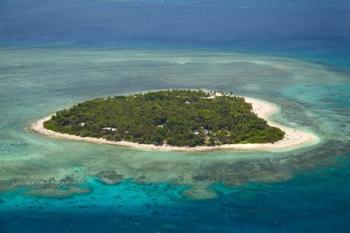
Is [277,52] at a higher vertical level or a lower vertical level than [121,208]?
higher

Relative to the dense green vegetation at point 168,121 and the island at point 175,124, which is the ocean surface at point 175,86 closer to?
the island at point 175,124

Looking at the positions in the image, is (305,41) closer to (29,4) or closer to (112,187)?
(112,187)

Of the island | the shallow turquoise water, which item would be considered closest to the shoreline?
the island

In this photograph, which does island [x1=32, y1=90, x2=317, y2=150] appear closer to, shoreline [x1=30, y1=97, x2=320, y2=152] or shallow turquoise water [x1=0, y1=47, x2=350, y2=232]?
shoreline [x1=30, y1=97, x2=320, y2=152]

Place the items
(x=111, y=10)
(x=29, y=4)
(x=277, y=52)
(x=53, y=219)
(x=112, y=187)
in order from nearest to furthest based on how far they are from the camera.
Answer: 1. (x=53, y=219)
2. (x=112, y=187)
3. (x=277, y=52)
4. (x=111, y=10)
5. (x=29, y=4)

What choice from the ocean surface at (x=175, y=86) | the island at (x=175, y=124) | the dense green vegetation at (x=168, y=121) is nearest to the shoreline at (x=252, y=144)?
the island at (x=175, y=124)

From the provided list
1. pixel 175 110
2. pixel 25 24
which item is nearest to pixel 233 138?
pixel 175 110

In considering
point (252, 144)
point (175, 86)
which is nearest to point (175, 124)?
point (252, 144)
